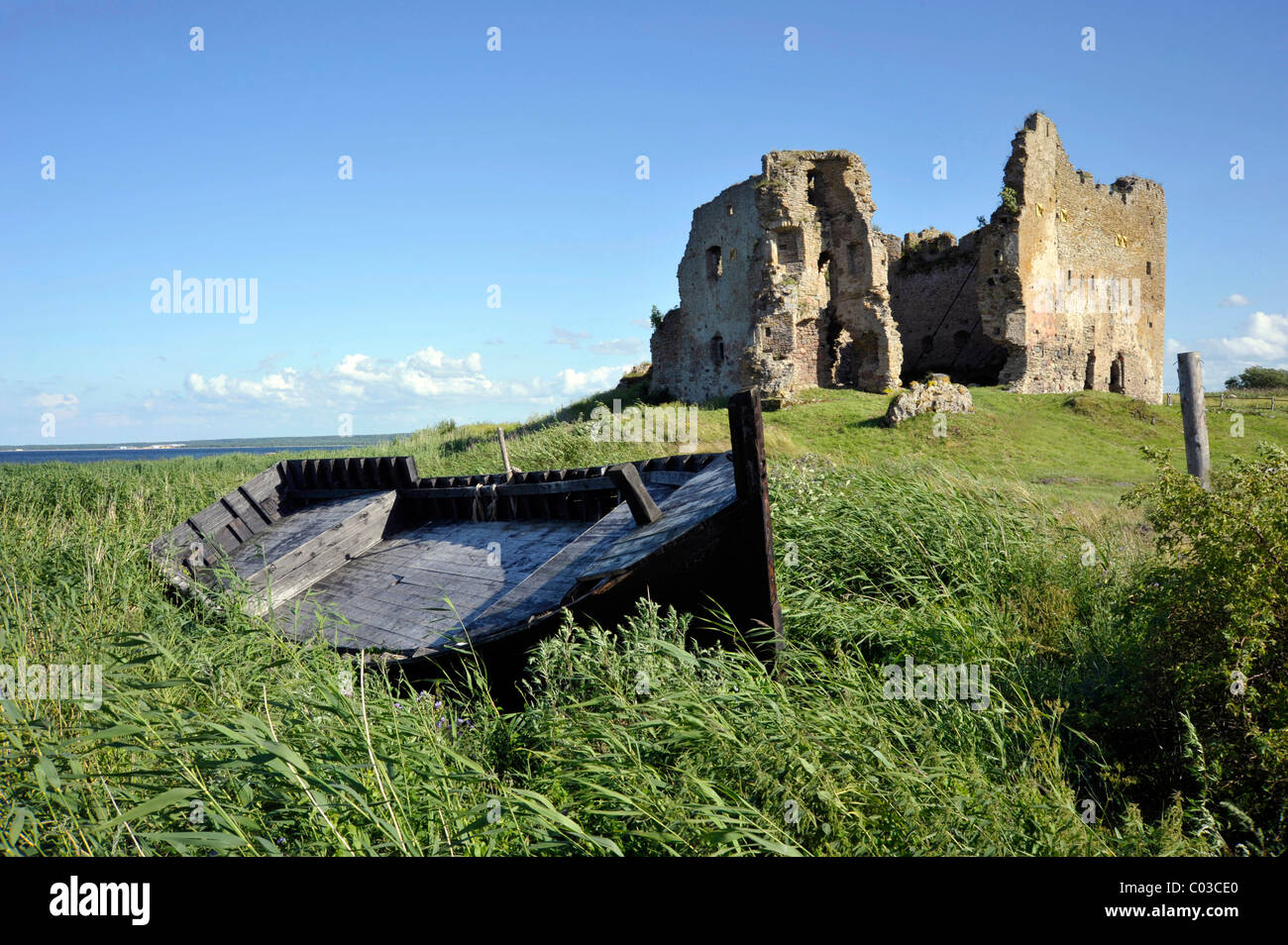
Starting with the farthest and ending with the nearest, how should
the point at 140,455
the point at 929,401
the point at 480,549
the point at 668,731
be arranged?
the point at 140,455 → the point at 929,401 → the point at 480,549 → the point at 668,731

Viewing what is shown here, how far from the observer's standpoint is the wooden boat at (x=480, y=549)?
4.21 m

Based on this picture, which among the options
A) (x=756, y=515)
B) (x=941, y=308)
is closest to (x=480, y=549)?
(x=756, y=515)

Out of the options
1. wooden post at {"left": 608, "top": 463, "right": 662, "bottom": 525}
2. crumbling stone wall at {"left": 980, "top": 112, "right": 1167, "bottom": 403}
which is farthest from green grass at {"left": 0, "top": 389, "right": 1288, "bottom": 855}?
crumbling stone wall at {"left": 980, "top": 112, "right": 1167, "bottom": 403}

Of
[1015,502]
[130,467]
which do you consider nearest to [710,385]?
[130,467]

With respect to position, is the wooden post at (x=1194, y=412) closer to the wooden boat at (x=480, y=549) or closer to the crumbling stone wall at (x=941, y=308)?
the wooden boat at (x=480, y=549)

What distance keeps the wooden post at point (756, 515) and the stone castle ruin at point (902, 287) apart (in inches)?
644

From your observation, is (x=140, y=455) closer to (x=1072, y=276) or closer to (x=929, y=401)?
(x=929, y=401)

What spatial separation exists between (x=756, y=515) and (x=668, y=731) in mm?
1289

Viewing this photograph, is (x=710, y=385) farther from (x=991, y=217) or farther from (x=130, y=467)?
(x=130, y=467)

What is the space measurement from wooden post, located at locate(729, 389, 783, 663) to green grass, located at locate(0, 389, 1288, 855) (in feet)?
0.65

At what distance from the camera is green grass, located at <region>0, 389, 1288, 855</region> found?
8.58 ft

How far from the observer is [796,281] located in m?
22.1

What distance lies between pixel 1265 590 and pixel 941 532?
2739mm

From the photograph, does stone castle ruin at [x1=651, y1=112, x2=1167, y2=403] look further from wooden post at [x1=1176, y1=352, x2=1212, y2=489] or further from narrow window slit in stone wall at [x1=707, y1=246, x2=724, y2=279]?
wooden post at [x1=1176, y1=352, x2=1212, y2=489]
